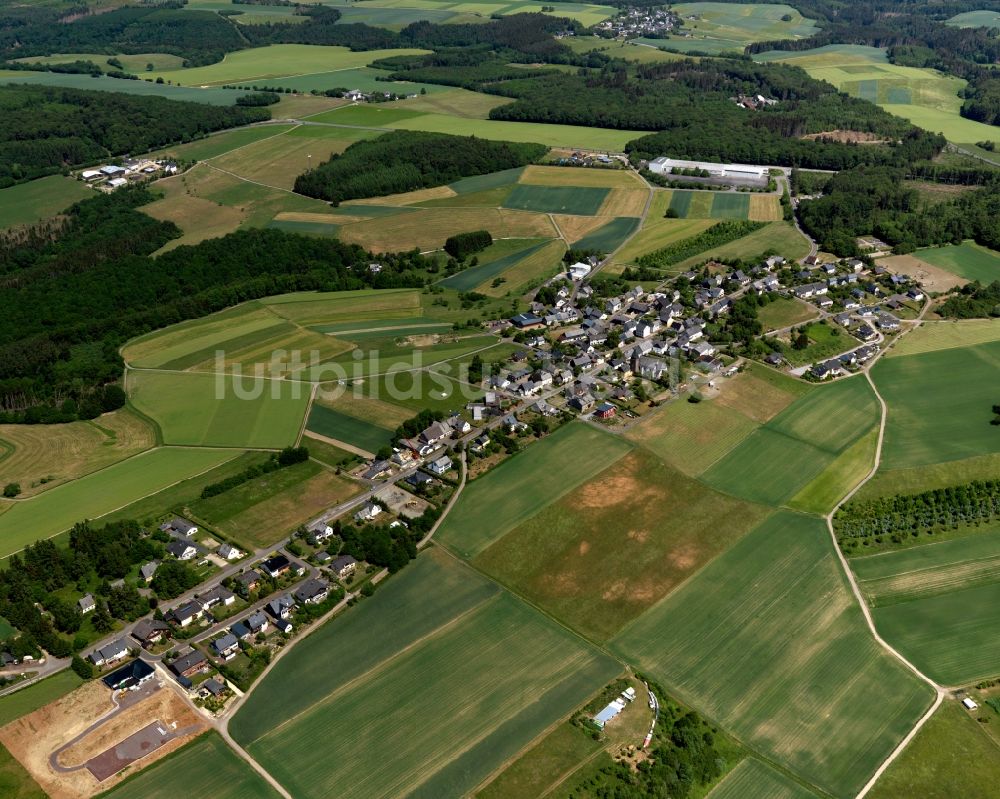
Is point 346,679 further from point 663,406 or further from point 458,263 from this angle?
point 458,263

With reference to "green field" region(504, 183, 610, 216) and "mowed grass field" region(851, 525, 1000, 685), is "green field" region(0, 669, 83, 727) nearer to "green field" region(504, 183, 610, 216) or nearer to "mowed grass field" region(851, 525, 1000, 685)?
"mowed grass field" region(851, 525, 1000, 685)

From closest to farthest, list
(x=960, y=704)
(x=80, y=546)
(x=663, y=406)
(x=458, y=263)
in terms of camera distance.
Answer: (x=960, y=704) < (x=80, y=546) < (x=663, y=406) < (x=458, y=263)

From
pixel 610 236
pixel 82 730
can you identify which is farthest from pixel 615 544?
pixel 610 236

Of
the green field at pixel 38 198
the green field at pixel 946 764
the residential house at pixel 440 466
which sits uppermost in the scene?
the green field at pixel 38 198

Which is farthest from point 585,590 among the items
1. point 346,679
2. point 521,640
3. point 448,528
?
point 346,679

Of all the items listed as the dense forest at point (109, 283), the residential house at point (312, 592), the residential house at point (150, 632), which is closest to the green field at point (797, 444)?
the residential house at point (312, 592)

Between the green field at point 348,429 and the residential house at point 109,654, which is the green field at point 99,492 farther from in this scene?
the residential house at point 109,654
